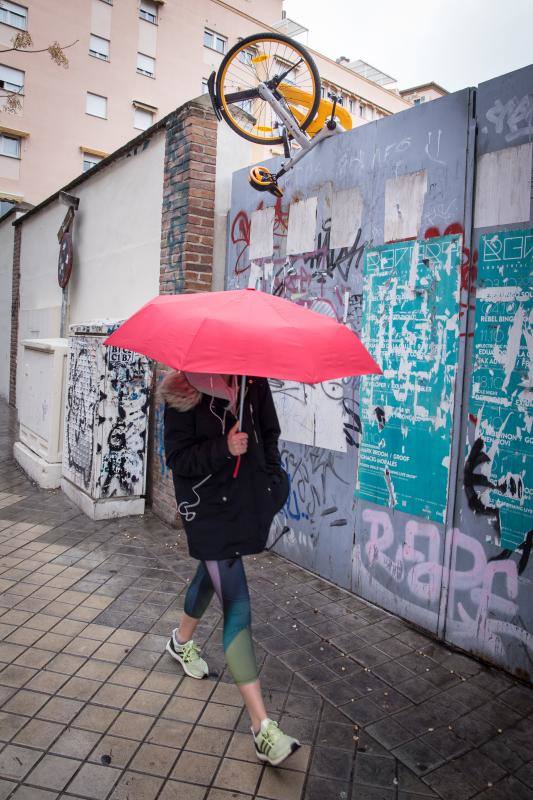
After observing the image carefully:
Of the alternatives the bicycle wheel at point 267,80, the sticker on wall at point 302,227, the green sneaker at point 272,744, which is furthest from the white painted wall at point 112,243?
the green sneaker at point 272,744

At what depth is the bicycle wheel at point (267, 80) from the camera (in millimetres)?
4715

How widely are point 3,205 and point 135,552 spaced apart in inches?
899

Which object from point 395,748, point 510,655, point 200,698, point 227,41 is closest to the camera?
point 395,748

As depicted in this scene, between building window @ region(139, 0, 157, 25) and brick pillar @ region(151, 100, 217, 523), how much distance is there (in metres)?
26.7

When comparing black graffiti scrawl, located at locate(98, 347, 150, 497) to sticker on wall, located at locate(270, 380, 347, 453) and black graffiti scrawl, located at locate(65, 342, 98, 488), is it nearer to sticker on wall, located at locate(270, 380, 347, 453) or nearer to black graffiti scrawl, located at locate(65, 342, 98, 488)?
black graffiti scrawl, located at locate(65, 342, 98, 488)

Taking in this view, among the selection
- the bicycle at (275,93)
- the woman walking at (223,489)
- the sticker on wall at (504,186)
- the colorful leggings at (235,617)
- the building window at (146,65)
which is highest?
the building window at (146,65)

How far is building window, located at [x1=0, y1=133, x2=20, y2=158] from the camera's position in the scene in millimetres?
23031

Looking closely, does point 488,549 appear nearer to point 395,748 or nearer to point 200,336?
point 395,748

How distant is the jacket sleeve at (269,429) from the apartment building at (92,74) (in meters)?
23.4

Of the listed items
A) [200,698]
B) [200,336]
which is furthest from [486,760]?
[200,336]

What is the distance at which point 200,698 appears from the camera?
2.94m

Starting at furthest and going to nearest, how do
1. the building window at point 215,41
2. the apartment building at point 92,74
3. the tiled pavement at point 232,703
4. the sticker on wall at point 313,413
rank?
the building window at point 215,41 < the apartment building at point 92,74 < the sticker on wall at point 313,413 < the tiled pavement at point 232,703

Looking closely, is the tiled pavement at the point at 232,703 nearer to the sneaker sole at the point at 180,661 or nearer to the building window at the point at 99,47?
the sneaker sole at the point at 180,661

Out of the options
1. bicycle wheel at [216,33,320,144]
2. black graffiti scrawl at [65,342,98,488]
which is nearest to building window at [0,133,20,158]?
black graffiti scrawl at [65,342,98,488]
